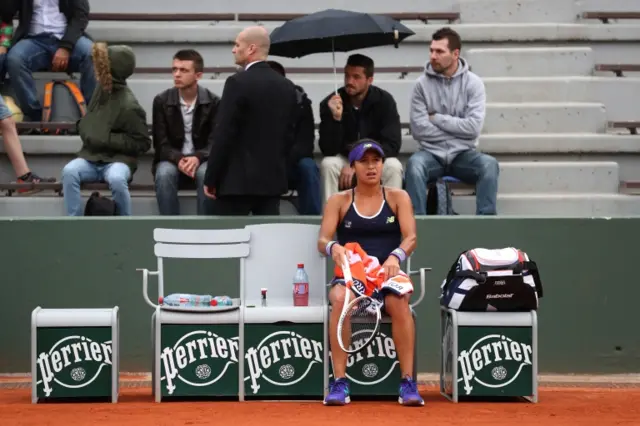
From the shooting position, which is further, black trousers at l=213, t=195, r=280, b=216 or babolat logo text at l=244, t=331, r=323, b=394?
black trousers at l=213, t=195, r=280, b=216

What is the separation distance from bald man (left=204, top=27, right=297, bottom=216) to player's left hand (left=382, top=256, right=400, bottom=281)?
173 cm

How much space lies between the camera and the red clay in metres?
7.37

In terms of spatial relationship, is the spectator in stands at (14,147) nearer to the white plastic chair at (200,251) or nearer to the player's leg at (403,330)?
the white plastic chair at (200,251)

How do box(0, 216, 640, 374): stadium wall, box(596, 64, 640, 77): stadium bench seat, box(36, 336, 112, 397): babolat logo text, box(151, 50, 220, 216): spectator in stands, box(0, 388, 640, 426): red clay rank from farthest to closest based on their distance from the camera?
box(596, 64, 640, 77): stadium bench seat → box(151, 50, 220, 216): spectator in stands → box(0, 216, 640, 374): stadium wall → box(36, 336, 112, 397): babolat logo text → box(0, 388, 640, 426): red clay

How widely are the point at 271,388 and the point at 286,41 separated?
3.19m

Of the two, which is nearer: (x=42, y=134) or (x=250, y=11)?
(x=42, y=134)

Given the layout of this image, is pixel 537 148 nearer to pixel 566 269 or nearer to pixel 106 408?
pixel 566 269

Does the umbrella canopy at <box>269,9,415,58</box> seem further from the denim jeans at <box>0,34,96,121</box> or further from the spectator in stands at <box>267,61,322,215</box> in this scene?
the denim jeans at <box>0,34,96,121</box>

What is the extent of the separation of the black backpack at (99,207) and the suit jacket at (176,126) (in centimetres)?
72

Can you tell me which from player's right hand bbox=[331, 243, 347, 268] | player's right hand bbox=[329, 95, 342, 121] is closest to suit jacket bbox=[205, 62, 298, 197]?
player's right hand bbox=[329, 95, 342, 121]

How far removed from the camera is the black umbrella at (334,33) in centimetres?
1032

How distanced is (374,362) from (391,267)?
0.64 meters

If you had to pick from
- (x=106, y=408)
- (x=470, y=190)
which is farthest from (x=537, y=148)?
(x=106, y=408)

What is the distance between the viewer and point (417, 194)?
33.7ft
